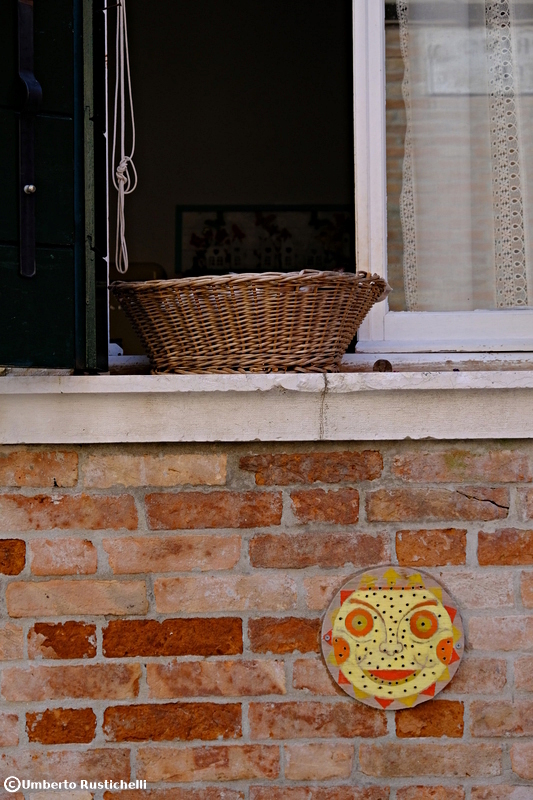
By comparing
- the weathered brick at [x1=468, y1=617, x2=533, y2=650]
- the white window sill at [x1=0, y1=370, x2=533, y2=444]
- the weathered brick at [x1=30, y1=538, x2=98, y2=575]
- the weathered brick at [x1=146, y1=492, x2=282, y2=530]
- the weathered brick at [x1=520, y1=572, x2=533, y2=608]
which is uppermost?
the white window sill at [x1=0, y1=370, x2=533, y2=444]

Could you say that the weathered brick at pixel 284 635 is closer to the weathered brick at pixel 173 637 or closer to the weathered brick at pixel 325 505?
the weathered brick at pixel 173 637

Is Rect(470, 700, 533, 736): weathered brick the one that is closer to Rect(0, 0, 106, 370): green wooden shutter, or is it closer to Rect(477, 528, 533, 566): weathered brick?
Rect(477, 528, 533, 566): weathered brick

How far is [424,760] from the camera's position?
1778 millimetres

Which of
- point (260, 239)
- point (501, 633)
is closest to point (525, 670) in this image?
point (501, 633)

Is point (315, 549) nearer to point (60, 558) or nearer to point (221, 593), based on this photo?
point (221, 593)

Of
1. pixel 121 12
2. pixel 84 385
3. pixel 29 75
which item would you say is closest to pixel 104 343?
pixel 84 385

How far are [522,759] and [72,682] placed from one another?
974mm

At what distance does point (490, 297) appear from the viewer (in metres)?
2.04

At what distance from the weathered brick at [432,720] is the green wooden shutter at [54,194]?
101 centimetres

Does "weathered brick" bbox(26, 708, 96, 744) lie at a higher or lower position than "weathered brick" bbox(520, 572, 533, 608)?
lower

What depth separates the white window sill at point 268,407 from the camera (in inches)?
68.2

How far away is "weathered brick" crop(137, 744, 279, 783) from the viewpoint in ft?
5.80

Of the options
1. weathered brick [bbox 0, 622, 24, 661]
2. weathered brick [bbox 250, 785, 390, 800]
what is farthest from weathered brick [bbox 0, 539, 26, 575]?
weathered brick [bbox 250, 785, 390, 800]

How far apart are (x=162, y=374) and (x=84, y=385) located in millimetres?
162
